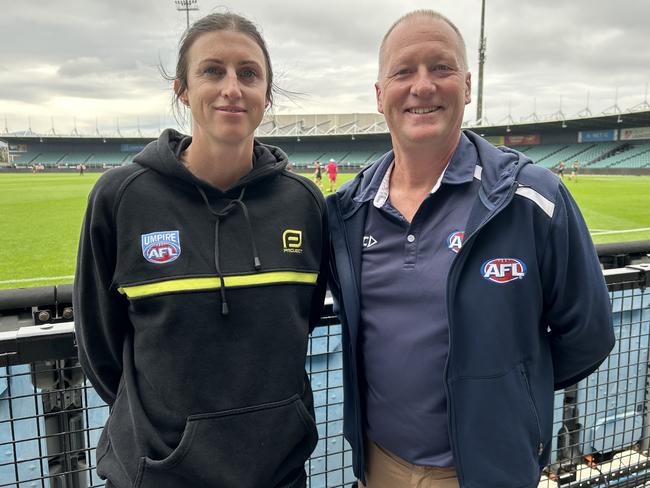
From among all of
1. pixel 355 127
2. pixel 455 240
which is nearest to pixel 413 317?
pixel 455 240

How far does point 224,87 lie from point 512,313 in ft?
3.37

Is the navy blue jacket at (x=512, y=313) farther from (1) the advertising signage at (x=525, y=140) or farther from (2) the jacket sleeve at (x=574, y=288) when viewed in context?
(1) the advertising signage at (x=525, y=140)

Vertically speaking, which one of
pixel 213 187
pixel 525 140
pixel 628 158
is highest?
pixel 525 140

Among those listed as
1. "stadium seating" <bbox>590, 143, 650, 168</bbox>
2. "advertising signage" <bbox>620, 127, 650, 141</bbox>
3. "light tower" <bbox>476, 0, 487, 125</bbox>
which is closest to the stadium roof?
"advertising signage" <bbox>620, 127, 650, 141</bbox>

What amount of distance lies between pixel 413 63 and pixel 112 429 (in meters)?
1.41

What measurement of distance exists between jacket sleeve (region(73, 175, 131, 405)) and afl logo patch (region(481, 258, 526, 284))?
1019 mm

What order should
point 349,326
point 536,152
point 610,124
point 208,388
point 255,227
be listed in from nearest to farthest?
point 208,388 < point 255,227 < point 349,326 < point 610,124 < point 536,152

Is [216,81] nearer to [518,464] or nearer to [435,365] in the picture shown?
[435,365]

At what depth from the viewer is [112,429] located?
1.39m

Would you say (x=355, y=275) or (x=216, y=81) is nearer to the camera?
(x=216, y=81)

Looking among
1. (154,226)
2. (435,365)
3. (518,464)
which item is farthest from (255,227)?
(518,464)

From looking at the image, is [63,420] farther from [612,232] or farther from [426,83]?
[612,232]

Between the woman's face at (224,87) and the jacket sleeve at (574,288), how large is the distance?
0.92 m

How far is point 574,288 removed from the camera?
1473 mm
